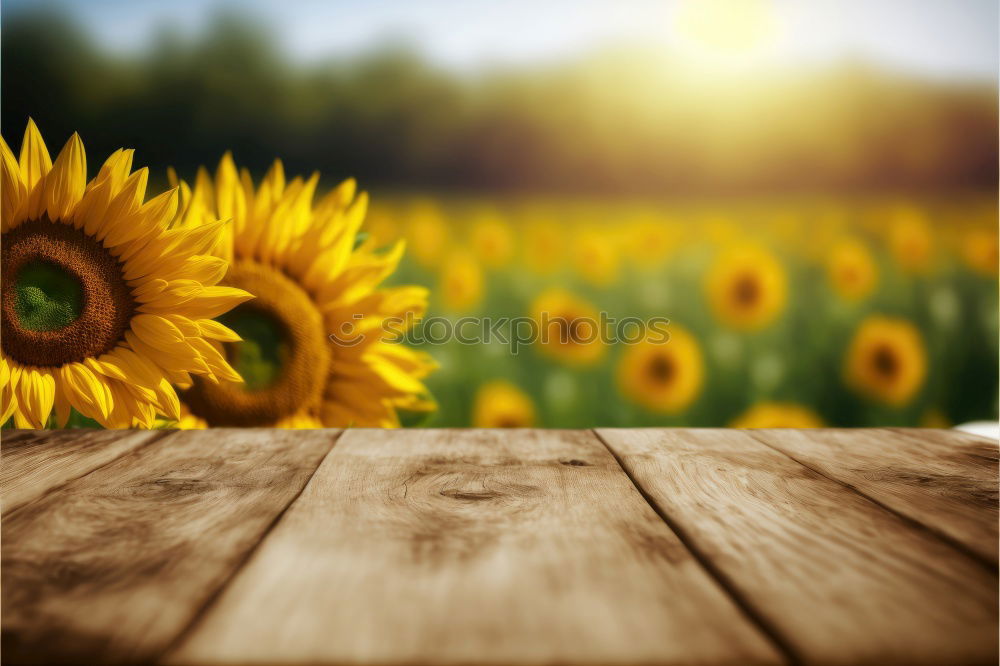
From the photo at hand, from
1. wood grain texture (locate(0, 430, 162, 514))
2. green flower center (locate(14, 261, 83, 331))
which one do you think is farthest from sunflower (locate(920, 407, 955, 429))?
green flower center (locate(14, 261, 83, 331))

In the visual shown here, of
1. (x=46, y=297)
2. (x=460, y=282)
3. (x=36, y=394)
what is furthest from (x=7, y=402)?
(x=460, y=282)

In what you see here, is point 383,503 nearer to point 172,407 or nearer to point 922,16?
point 172,407

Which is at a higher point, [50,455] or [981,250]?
[981,250]

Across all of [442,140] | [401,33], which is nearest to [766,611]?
[442,140]

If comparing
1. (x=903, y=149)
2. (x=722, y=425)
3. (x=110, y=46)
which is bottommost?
(x=722, y=425)

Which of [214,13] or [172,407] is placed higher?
[214,13]

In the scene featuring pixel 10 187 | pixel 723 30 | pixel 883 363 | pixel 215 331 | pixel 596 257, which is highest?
pixel 723 30

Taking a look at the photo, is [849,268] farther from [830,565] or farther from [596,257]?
[830,565]
